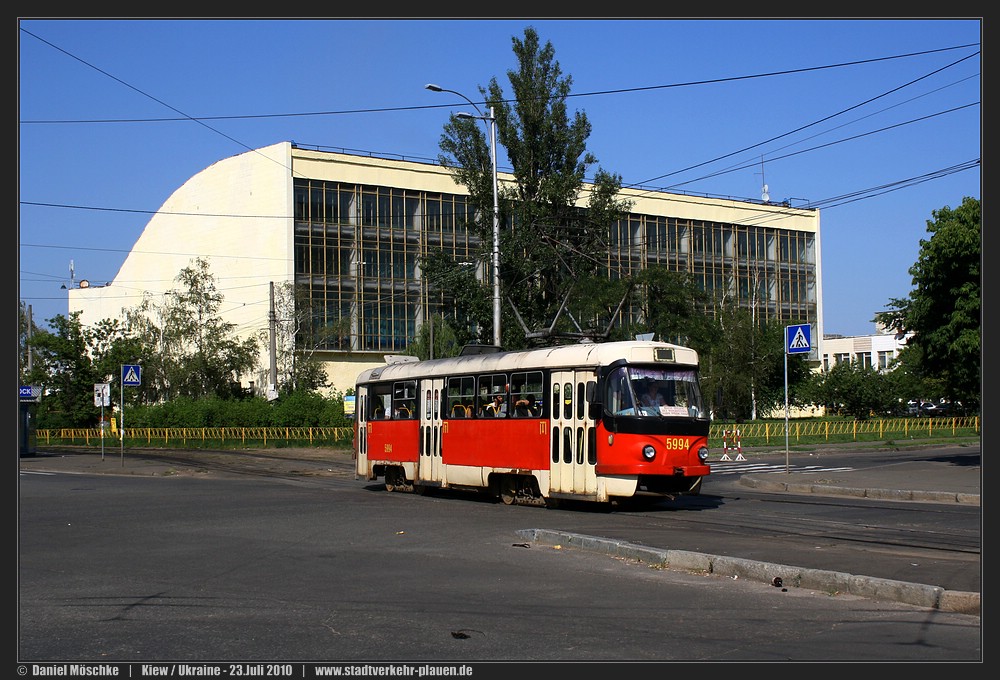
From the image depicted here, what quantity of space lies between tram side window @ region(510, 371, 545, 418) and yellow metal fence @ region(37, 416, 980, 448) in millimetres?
29596

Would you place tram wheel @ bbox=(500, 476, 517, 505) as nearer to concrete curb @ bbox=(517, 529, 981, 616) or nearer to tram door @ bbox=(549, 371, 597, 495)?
tram door @ bbox=(549, 371, 597, 495)

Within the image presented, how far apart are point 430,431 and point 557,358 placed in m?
4.92

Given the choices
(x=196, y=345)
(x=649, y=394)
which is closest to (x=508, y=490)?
(x=649, y=394)

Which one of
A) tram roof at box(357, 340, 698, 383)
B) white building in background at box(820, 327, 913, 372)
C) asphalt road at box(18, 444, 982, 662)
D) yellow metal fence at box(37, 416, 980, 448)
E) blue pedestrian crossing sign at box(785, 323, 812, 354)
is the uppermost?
white building in background at box(820, 327, 913, 372)

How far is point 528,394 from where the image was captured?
19953 mm

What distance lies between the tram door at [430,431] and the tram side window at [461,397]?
1.30ft

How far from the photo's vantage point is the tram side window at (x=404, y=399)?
23875mm

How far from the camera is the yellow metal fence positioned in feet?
171

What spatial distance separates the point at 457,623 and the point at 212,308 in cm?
6655

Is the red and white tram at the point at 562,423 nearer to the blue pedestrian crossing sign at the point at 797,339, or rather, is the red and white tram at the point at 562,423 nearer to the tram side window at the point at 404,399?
the tram side window at the point at 404,399

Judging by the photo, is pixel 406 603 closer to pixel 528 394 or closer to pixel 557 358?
pixel 557 358

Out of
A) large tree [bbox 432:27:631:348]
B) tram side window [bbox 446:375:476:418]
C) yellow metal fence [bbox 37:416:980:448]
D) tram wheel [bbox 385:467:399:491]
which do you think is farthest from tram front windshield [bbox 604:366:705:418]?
yellow metal fence [bbox 37:416:980:448]

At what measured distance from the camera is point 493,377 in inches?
830

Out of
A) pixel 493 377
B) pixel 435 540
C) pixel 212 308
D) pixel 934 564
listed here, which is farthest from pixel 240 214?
pixel 934 564
